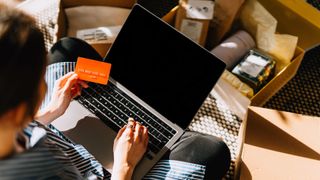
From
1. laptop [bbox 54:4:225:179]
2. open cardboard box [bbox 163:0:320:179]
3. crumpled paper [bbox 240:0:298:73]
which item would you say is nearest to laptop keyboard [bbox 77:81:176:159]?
laptop [bbox 54:4:225:179]

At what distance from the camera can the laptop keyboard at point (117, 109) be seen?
42.8 inches

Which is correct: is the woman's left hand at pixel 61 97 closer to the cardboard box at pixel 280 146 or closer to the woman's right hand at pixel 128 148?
the woman's right hand at pixel 128 148

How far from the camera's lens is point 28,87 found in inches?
23.1

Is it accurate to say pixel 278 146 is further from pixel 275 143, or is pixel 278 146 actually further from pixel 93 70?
pixel 93 70

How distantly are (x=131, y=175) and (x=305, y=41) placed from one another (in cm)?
88

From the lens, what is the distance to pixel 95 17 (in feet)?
4.82

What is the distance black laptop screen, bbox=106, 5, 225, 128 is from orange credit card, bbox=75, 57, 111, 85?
0.03m

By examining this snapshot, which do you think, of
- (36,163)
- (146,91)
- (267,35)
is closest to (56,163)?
(36,163)

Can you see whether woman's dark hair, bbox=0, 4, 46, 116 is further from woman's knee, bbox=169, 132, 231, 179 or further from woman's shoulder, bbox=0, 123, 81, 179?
woman's knee, bbox=169, 132, 231, 179

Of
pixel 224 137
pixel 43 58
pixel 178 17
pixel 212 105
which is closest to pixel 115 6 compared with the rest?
pixel 178 17

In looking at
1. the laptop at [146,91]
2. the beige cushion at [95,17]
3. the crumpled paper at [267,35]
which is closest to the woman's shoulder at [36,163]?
the laptop at [146,91]

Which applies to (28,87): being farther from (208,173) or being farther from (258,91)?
(258,91)

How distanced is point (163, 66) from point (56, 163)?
43 cm

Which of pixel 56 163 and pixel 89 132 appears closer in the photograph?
pixel 56 163
